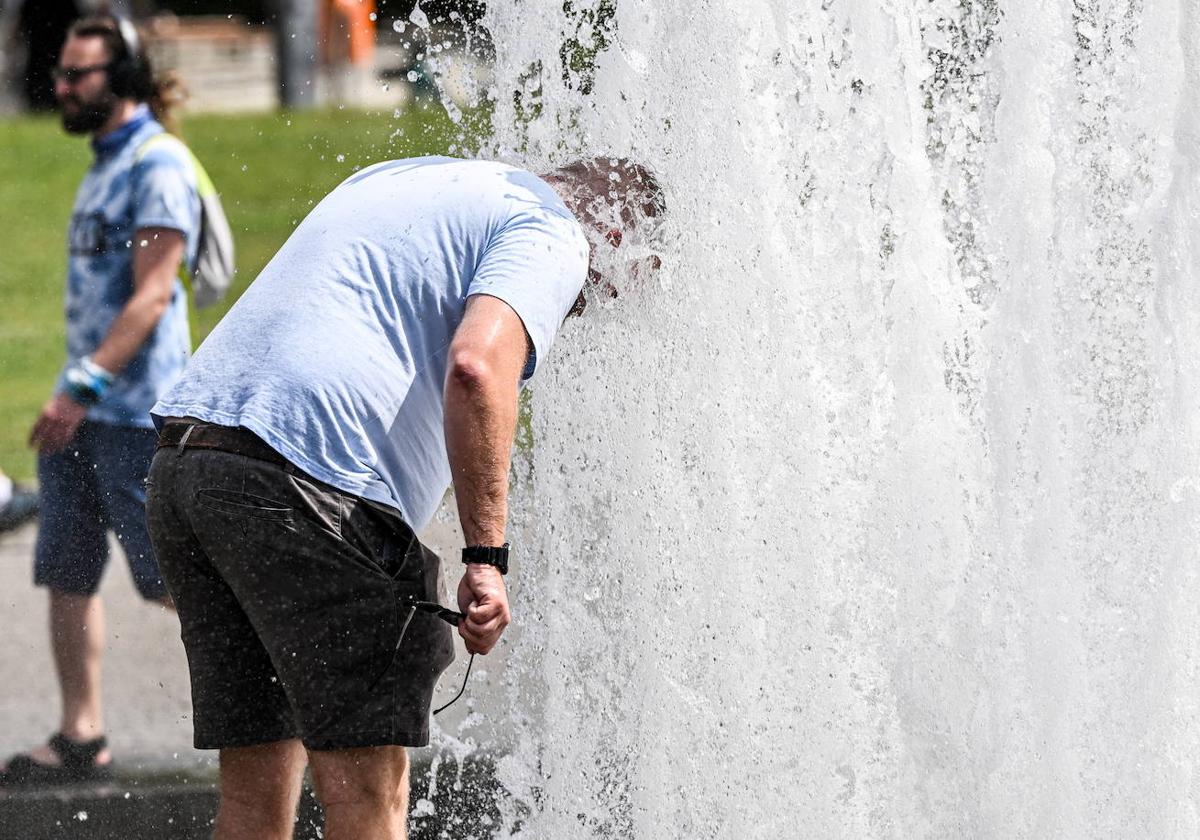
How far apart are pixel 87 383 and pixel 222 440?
160 cm

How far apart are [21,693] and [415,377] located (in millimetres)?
2532

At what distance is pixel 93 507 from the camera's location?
394 cm

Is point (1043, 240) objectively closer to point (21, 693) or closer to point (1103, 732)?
point (1103, 732)

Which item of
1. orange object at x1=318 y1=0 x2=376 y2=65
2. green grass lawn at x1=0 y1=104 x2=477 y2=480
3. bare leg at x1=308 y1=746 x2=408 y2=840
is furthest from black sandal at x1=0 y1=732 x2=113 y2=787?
orange object at x1=318 y1=0 x2=376 y2=65

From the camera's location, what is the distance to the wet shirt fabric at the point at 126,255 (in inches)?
157

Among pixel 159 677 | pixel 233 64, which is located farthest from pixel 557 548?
pixel 233 64

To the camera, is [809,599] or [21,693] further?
[21,693]

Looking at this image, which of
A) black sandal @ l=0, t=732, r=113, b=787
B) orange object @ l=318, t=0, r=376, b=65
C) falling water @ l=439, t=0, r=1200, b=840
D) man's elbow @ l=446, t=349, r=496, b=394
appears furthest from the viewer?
orange object @ l=318, t=0, r=376, b=65

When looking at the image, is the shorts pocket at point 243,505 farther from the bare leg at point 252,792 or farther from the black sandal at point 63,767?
the black sandal at point 63,767

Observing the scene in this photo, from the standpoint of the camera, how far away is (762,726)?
10.4 ft

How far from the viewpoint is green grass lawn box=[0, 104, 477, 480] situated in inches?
365

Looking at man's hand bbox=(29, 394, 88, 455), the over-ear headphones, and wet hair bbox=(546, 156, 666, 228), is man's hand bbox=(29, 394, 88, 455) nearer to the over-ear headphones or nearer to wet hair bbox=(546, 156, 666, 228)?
the over-ear headphones

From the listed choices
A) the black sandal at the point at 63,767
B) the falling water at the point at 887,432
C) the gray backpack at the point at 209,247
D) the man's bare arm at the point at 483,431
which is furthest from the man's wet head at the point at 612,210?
the black sandal at the point at 63,767

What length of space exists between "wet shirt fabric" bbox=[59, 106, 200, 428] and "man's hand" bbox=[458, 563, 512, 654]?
1838mm
